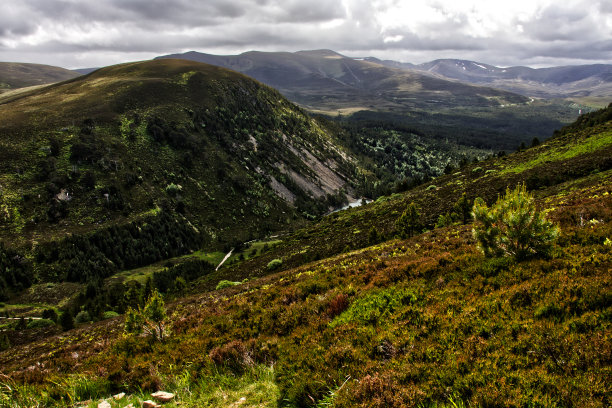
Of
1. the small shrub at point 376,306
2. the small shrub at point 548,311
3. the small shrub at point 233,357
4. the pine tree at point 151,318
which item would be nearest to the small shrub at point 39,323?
the pine tree at point 151,318

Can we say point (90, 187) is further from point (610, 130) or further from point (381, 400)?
point (610, 130)

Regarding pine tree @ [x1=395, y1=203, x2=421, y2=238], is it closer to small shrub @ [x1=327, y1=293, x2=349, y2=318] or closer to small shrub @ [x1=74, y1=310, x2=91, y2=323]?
small shrub @ [x1=327, y1=293, x2=349, y2=318]

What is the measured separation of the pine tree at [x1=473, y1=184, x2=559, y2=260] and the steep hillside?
9443 centimetres

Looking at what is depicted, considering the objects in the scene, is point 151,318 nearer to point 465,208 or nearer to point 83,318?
point 465,208

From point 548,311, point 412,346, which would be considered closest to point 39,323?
point 412,346

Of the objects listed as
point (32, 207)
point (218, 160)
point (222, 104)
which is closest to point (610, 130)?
point (218, 160)

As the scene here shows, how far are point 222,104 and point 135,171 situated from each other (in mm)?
82680

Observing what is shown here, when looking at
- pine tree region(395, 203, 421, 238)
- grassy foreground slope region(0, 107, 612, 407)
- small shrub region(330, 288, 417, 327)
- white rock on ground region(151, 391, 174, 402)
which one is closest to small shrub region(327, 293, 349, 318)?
grassy foreground slope region(0, 107, 612, 407)

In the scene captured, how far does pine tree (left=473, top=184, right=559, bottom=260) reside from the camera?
10641 mm

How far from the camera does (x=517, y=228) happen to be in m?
10.9

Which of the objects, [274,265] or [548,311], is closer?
[548,311]

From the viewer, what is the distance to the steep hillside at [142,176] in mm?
86062

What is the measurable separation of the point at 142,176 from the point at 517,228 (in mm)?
125065

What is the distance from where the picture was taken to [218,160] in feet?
471
